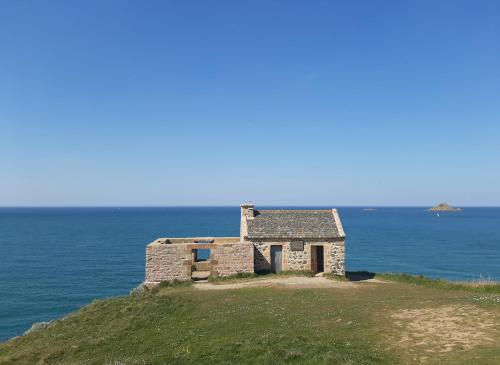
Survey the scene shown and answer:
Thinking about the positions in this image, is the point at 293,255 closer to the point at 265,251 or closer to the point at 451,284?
the point at 265,251

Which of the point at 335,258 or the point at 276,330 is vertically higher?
the point at 335,258

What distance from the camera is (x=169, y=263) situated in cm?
2994

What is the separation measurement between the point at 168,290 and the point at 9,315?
18.3 meters

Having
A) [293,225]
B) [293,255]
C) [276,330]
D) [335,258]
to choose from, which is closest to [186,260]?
[293,255]

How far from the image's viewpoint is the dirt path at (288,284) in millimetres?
27242

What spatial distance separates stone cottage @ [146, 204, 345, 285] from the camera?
29922 mm

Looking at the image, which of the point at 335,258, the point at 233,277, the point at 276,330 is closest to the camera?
the point at 276,330

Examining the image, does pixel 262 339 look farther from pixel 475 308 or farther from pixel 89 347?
pixel 475 308

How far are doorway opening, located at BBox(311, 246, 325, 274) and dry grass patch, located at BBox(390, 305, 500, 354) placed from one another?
12886 mm

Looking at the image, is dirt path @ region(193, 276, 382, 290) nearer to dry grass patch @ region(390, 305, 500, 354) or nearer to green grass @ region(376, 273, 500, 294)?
green grass @ region(376, 273, 500, 294)

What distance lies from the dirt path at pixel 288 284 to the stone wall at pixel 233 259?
177 centimetres

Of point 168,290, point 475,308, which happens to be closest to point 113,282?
point 168,290

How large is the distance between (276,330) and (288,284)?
11055 mm

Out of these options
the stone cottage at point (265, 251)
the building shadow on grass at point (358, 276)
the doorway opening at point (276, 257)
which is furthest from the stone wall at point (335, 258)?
the doorway opening at point (276, 257)
